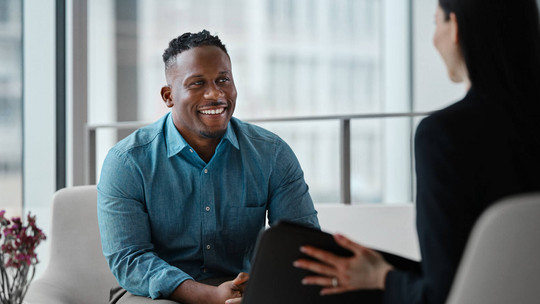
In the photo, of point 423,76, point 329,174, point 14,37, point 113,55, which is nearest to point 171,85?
point 14,37

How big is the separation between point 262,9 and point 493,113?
4.25 metres

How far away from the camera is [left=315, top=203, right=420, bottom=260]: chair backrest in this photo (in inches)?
105

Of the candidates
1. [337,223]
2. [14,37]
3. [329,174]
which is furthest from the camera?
[329,174]

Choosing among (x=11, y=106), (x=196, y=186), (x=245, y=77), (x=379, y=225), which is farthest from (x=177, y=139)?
(x=245, y=77)

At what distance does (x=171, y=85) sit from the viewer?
5.54 ft

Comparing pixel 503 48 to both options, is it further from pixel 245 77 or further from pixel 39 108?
pixel 245 77

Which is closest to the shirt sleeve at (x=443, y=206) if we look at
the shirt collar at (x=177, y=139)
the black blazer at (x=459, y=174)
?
the black blazer at (x=459, y=174)

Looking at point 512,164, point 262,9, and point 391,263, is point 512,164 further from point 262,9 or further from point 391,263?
point 262,9

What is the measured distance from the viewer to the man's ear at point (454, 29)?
93 cm

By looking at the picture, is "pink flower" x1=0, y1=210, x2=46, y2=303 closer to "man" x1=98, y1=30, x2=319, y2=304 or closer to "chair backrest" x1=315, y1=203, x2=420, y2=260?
"man" x1=98, y1=30, x2=319, y2=304

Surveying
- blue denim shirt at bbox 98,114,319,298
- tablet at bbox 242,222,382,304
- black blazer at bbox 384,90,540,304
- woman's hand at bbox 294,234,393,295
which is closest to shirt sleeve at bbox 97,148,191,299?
blue denim shirt at bbox 98,114,319,298

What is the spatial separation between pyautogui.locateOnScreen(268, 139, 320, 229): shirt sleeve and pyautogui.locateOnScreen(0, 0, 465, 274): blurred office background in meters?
1.91

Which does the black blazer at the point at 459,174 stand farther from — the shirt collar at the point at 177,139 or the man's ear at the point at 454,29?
the shirt collar at the point at 177,139

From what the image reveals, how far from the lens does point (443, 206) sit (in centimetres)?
85
